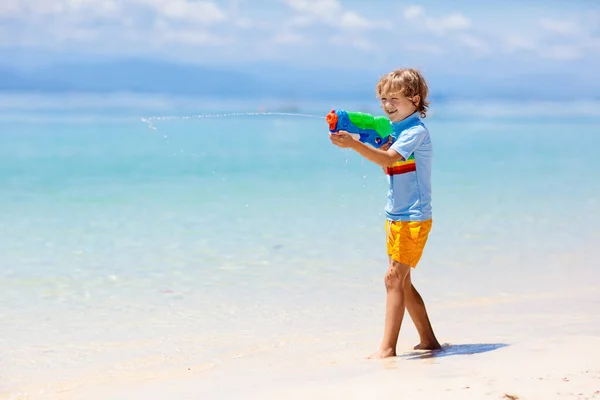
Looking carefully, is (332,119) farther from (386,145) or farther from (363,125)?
(386,145)

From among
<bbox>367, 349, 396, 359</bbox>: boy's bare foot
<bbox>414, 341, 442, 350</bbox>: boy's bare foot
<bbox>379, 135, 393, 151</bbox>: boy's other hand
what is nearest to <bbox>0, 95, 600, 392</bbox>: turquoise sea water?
<bbox>414, 341, 442, 350</bbox>: boy's bare foot

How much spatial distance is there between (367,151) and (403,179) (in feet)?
0.79

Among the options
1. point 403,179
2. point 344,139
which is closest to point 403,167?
point 403,179

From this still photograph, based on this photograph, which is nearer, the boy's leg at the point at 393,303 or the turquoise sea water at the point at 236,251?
the boy's leg at the point at 393,303

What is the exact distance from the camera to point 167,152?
64.6 ft

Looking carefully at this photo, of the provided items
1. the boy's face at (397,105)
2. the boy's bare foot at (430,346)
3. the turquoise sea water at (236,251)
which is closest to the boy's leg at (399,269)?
the boy's bare foot at (430,346)

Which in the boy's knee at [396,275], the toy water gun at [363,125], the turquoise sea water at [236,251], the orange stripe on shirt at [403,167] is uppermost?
the toy water gun at [363,125]

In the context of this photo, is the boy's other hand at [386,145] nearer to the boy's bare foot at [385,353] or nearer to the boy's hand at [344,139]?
the boy's hand at [344,139]

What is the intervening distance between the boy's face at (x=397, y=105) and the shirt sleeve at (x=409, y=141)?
105 mm

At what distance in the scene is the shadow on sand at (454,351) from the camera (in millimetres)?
4047

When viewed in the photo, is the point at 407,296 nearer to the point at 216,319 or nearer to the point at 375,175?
the point at 216,319

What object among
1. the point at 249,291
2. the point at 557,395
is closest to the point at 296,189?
the point at 249,291

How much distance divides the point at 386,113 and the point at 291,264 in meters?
2.70

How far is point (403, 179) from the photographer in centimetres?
392
